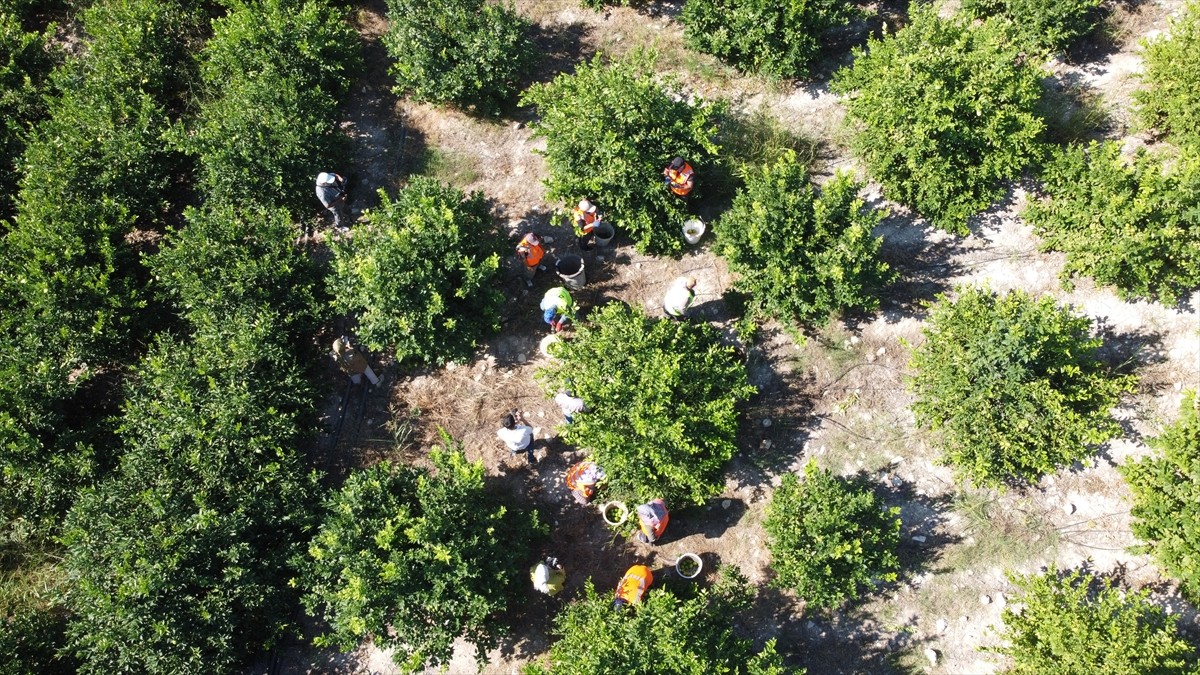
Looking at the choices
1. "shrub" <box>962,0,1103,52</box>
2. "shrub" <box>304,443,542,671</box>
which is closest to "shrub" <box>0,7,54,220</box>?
"shrub" <box>304,443,542,671</box>

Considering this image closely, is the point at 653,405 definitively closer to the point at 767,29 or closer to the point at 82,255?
the point at 767,29

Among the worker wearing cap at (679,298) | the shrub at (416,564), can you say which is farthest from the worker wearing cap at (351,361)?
the worker wearing cap at (679,298)

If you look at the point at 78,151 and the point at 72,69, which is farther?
the point at 72,69

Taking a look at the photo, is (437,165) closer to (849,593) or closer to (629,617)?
(629,617)

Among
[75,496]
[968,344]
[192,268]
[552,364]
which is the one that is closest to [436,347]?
[552,364]

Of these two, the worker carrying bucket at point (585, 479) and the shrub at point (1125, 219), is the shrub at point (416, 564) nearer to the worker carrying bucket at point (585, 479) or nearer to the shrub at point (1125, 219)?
the worker carrying bucket at point (585, 479)

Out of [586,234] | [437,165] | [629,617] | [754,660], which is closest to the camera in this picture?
[754,660]
